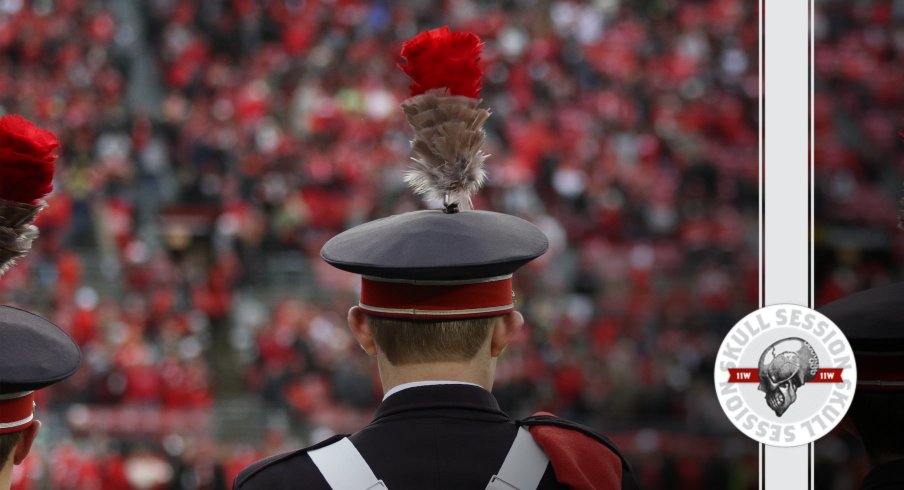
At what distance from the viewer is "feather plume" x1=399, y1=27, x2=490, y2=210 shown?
2055 mm

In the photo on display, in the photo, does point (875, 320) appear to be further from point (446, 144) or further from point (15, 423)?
point (15, 423)

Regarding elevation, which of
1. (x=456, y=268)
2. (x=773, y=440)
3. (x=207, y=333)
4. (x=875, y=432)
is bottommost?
(x=207, y=333)

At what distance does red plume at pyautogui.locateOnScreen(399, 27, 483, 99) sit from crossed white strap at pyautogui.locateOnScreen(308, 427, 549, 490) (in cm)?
55

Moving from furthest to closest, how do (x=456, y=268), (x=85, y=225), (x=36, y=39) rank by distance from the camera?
1. (x=36, y=39)
2. (x=85, y=225)
3. (x=456, y=268)

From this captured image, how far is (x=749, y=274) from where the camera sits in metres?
12.0

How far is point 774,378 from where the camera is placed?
2611 millimetres

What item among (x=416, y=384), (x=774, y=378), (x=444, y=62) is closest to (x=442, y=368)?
(x=416, y=384)

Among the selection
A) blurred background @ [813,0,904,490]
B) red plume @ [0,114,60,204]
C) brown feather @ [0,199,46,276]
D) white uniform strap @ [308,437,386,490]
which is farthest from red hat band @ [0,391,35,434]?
blurred background @ [813,0,904,490]

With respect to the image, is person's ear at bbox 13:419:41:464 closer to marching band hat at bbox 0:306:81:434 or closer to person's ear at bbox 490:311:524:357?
marching band hat at bbox 0:306:81:434

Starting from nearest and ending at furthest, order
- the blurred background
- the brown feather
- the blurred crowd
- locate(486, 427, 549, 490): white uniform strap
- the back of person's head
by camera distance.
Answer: locate(486, 427, 549, 490): white uniform strap < the back of person's head < the brown feather < the blurred crowd < the blurred background

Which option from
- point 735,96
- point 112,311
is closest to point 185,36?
point 112,311

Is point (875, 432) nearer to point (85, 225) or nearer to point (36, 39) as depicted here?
point (85, 225)

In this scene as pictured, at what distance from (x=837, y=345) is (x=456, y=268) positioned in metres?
0.74

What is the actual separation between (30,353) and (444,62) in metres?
0.81
